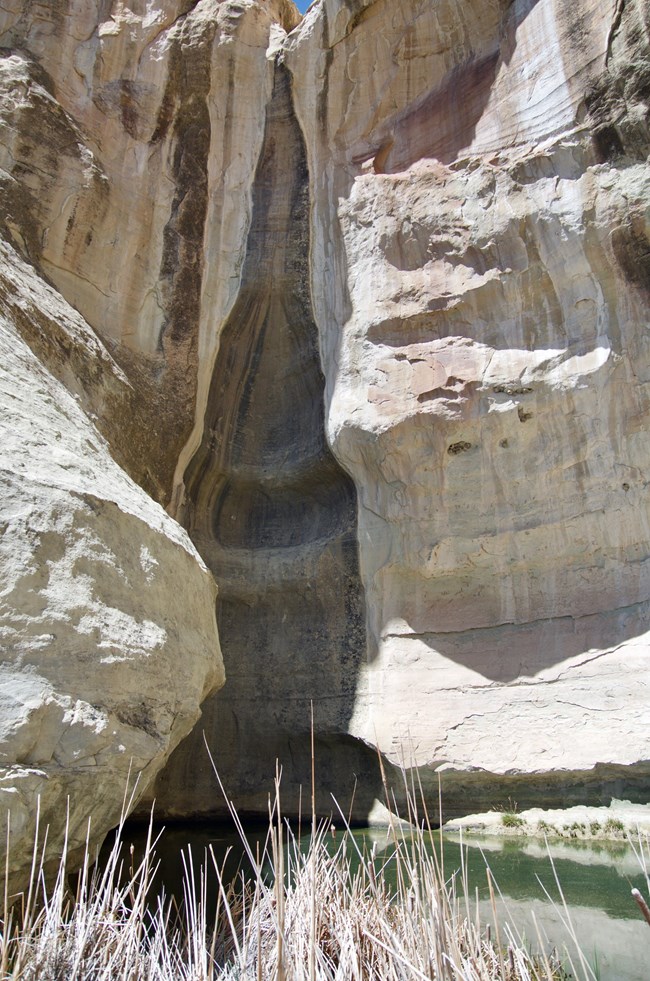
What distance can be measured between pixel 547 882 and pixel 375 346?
4.64 metres

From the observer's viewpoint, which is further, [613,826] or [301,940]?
[613,826]

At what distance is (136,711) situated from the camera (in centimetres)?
374

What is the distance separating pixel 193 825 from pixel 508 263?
5686mm

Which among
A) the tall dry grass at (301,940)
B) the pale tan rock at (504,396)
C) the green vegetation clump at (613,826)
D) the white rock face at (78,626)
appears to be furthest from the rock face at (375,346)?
the tall dry grass at (301,940)

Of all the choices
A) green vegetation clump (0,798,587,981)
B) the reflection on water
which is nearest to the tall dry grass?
green vegetation clump (0,798,587,981)

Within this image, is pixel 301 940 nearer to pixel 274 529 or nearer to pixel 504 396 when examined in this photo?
pixel 504 396

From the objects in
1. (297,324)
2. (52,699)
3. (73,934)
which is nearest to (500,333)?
(297,324)

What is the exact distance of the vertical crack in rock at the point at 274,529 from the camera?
22.0 feet

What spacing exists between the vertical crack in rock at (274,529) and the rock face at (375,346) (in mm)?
28

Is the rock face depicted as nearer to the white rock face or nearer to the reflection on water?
the reflection on water

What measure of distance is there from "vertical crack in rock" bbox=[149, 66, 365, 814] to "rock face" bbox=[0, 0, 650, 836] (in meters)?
0.03

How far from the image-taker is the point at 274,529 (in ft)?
24.9

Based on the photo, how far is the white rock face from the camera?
10.4 ft

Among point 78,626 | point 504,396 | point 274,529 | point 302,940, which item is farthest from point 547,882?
point 274,529
